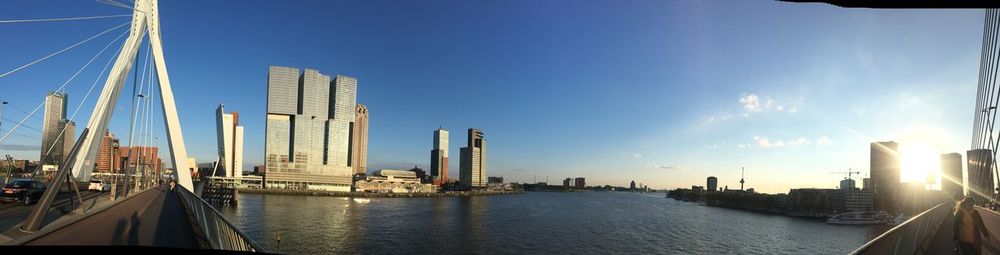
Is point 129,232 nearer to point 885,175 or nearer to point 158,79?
point 158,79

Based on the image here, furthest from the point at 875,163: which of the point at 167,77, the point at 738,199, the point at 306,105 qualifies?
the point at 306,105

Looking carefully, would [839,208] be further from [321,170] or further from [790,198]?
[321,170]

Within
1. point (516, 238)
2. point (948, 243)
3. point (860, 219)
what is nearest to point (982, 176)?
point (948, 243)

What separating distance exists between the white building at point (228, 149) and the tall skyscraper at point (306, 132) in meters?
10.2

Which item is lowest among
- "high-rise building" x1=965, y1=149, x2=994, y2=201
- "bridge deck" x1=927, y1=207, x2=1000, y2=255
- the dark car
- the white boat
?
the white boat

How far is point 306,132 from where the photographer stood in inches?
6969

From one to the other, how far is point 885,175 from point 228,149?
198434mm

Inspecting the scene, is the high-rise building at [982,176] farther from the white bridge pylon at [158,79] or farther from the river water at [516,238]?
the white bridge pylon at [158,79]

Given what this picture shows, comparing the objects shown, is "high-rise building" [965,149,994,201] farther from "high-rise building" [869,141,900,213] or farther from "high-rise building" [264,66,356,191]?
"high-rise building" [264,66,356,191]

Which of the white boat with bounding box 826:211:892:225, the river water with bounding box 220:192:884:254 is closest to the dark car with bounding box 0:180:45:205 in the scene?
the river water with bounding box 220:192:884:254

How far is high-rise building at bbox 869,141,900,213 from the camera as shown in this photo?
405ft

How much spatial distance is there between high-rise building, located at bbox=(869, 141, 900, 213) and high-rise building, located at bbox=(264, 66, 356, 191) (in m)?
156

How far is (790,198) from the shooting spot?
13212cm

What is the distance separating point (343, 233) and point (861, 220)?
9268 centimetres
